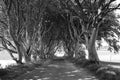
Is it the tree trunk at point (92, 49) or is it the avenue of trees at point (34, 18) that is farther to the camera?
the tree trunk at point (92, 49)

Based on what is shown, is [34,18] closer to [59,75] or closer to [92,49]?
[92,49]

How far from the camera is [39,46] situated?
31.0m

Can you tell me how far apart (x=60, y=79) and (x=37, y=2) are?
11.8 metres

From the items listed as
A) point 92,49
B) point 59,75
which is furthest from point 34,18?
point 59,75

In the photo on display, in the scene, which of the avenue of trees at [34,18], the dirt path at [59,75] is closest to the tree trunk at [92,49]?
the avenue of trees at [34,18]

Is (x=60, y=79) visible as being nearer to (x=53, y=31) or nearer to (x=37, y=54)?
(x=37, y=54)

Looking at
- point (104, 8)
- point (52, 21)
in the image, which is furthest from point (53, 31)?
point (104, 8)

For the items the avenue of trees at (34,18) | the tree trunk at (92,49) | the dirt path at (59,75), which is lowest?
the dirt path at (59,75)

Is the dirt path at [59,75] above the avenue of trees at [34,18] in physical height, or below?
below

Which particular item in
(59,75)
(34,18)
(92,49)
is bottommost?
(59,75)

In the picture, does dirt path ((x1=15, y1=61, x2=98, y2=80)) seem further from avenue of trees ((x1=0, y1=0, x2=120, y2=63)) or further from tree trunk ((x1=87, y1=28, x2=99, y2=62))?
tree trunk ((x1=87, y1=28, x2=99, y2=62))

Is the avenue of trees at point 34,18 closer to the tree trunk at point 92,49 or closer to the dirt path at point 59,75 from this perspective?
the tree trunk at point 92,49

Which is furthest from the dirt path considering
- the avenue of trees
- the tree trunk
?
the tree trunk

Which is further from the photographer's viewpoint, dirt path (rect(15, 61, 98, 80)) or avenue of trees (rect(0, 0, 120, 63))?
avenue of trees (rect(0, 0, 120, 63))
